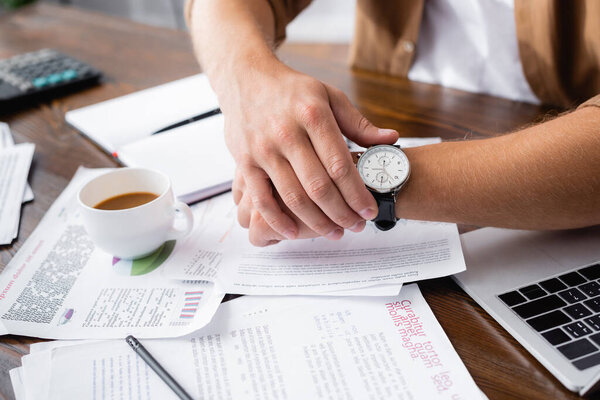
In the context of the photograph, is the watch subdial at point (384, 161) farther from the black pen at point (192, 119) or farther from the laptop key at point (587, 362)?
the black pen at point (192, 119)

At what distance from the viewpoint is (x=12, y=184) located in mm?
859

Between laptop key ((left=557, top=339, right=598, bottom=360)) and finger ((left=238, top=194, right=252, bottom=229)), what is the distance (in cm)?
41

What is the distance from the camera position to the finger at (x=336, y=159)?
587mm

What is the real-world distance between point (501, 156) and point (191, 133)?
557mm

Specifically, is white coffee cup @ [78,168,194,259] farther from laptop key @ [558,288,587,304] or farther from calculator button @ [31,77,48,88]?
calculator button @ [31,77,48,88]

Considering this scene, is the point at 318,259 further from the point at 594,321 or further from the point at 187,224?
the point at 594,321

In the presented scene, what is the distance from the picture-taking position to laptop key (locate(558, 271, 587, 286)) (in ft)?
1.82

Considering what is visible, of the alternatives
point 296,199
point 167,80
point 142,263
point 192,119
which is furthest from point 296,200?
point 167,80

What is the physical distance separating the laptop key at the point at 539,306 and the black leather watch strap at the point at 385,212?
0.61 ft

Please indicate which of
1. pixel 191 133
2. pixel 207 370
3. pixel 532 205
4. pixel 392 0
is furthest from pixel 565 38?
pixel 207 370

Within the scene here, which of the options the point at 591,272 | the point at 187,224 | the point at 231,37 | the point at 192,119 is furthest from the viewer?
the point at 192,119

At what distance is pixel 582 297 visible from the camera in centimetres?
54

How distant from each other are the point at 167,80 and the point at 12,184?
487 mm

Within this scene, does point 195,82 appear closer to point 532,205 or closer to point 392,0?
point 392,0
